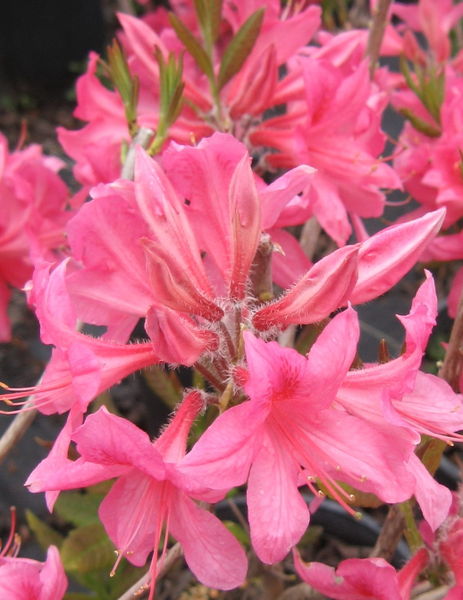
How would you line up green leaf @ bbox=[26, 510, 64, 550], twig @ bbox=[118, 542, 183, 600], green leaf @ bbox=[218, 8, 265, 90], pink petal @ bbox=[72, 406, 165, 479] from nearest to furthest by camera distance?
1. pink petal @ bbox=[72, 406, 165, 479]
2. twig @ bbox=[118, 542, 183, 600]
3. green leaf @ bbox=[218, 8, 265, 90]
4. green leaf @ bbox=[26, 510, 64, 550]

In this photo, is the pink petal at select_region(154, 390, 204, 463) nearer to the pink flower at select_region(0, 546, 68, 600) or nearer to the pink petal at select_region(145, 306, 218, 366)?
the pink petal at select_region(145, 306, 218, 366)

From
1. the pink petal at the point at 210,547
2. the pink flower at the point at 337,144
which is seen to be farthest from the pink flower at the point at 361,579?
the pink flower at the point at 337,144

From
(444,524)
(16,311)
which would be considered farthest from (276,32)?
(16,311)

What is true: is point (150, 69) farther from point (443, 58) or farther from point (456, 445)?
point (456, 445)

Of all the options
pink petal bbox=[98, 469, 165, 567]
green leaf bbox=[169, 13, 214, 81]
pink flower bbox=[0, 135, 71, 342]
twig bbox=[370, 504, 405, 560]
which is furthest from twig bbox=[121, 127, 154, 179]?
twig bbox=[370, 504, 405, 560]

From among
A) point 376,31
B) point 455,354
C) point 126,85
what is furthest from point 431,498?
point 376,31
